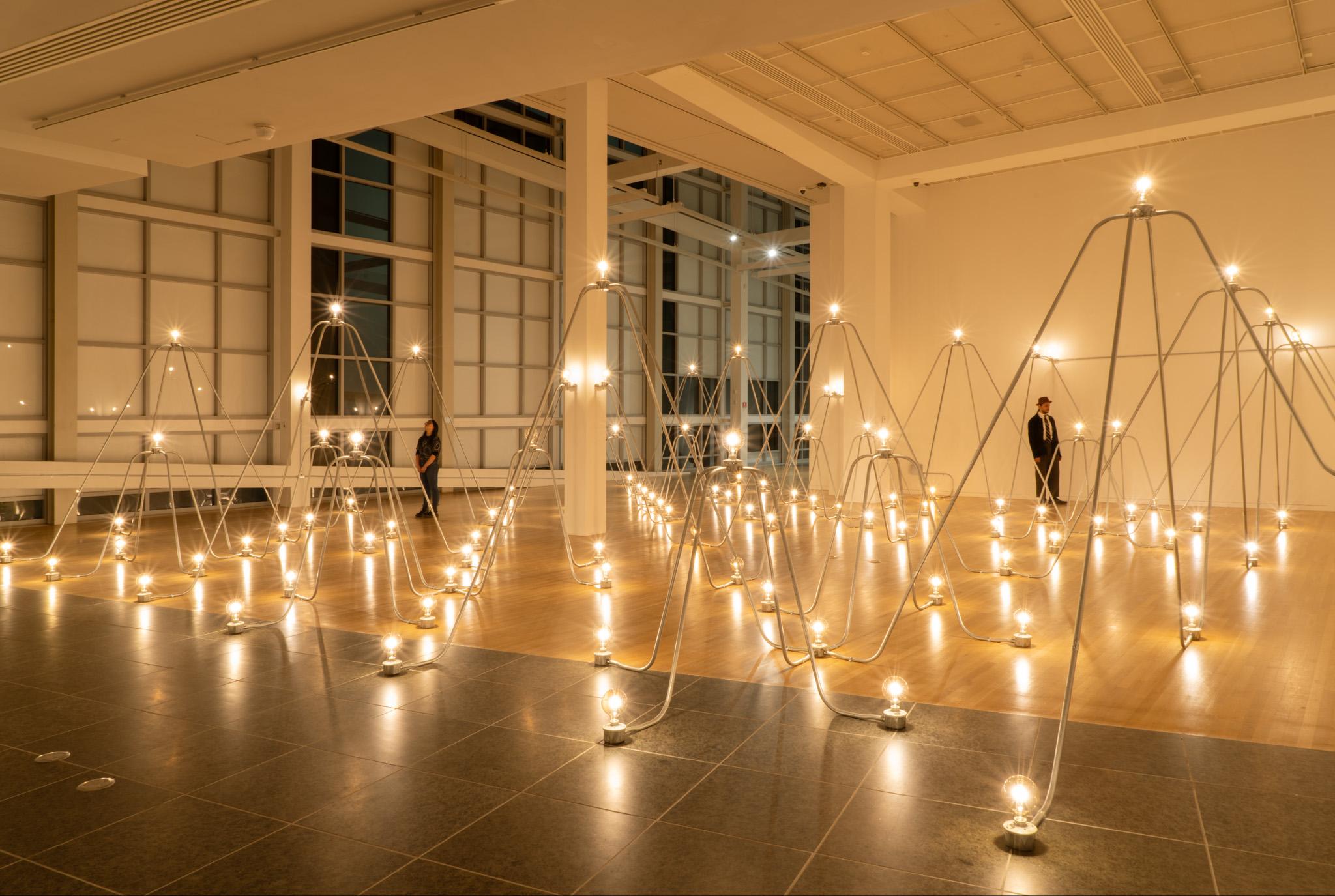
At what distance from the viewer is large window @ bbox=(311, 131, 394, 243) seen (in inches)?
501

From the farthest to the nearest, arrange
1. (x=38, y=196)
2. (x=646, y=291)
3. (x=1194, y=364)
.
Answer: (x=646, y=291) < (x=1194, y=364) < (x=38, y=196)

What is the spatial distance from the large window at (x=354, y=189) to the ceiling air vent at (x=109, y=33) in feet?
22.8

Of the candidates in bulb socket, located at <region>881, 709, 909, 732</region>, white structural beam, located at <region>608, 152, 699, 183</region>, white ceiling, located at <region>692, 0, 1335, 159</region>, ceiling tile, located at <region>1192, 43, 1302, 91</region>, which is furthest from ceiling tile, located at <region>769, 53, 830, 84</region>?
bulb socket, located at <region>881, 709, 909, 732</region>

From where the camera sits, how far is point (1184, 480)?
1248 centimetres

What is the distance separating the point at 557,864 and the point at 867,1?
13.6 ft

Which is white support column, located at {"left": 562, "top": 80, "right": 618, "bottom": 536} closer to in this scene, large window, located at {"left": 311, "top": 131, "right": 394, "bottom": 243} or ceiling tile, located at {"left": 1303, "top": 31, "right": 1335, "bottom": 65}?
large window, located at {"left": 311, "top": 131, "right": 394, "bottom": 243}

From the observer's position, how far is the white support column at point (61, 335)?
10.1 m

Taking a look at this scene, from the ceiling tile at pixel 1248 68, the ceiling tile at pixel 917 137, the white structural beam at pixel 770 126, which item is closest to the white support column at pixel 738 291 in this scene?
the white structural beam at pixel 770 126

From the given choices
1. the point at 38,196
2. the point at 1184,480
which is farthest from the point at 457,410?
the point at 1184,480

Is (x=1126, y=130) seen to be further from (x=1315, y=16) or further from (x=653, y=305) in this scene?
(x=653, y=305)

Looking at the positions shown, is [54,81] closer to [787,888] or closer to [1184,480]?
[787,888]

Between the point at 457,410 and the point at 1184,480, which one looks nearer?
the point at 1184,480

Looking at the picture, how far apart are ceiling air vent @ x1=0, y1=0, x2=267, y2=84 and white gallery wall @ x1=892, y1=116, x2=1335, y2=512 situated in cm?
1026

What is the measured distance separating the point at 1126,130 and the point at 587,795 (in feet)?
36.0
